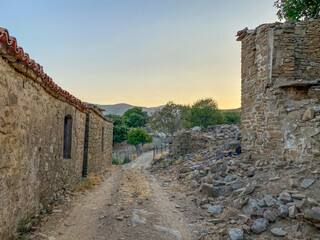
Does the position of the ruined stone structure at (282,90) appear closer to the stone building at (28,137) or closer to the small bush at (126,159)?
the stone building at (28,137)

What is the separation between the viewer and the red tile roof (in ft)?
9.03

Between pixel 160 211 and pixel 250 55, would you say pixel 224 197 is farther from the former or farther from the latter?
pixel 250 55

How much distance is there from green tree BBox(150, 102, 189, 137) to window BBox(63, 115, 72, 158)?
28815 mm

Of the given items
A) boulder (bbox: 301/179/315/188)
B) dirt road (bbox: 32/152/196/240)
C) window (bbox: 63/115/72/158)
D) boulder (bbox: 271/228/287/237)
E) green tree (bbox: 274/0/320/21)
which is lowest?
dirt road (bbox: 32/152/196/240)

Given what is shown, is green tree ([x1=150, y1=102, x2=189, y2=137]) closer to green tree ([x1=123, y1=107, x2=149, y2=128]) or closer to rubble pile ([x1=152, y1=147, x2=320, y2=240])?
green tree ([x1=123, y1=107, x2=149, y2=128])

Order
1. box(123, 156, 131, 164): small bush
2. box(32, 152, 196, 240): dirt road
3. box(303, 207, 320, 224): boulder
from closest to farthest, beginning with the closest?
box(303, 207, 320, 224): boulder, box(32, 152, 196, 240): dirt road, box(123, 156, 131, 164): small bush

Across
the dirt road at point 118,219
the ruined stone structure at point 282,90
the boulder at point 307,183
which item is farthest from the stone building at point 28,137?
the ruined stone structure at point 282,90

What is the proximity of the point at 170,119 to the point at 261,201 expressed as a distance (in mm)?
32273

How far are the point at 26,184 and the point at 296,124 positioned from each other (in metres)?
5.54

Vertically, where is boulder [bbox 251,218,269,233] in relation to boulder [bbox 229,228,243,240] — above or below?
above

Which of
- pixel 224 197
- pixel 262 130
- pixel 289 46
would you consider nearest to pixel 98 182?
pixel 224 197

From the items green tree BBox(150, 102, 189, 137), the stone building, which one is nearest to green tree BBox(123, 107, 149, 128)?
green tree BBox(150, 102, 189, 137)

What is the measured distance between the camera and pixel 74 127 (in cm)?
714

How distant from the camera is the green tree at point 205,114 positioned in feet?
97.4
